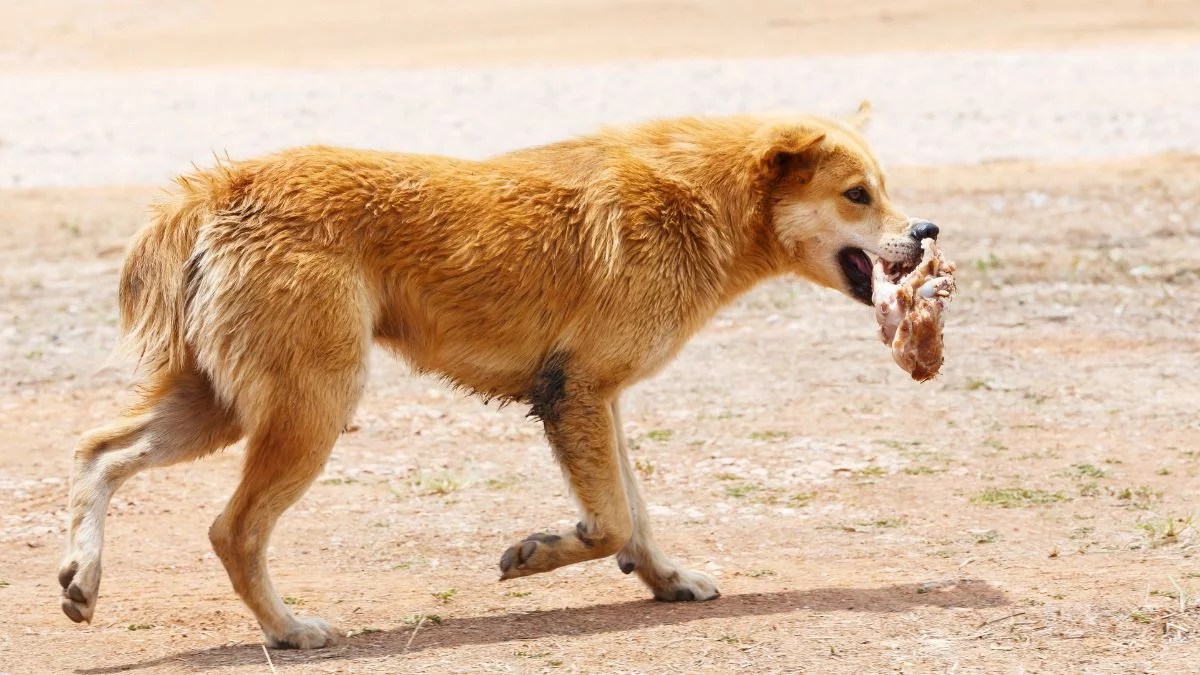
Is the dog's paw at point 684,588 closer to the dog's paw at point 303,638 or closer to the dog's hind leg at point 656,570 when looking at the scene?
the dog's hind leg at point 656,570

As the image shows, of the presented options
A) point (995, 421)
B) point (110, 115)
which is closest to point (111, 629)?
point (995, 421)

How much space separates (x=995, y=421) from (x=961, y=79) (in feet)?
58.9

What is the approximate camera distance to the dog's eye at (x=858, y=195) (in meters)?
6.48

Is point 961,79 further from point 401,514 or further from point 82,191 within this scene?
point 401,514

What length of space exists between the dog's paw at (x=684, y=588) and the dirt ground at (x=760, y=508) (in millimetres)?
66

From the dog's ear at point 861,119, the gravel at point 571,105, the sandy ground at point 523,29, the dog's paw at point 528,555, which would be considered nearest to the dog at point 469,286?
the dog's paw at point 528,555

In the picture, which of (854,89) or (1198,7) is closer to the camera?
(854,89)

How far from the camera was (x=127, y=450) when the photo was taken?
583 centimetres

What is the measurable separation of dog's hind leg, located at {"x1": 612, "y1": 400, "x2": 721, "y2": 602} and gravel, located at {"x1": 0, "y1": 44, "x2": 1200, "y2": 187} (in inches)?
520

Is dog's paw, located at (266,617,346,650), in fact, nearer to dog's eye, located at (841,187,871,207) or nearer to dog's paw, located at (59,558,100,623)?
dog's paw, located at (59,558,100,623)

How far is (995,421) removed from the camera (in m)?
8.99

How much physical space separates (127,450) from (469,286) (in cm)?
142

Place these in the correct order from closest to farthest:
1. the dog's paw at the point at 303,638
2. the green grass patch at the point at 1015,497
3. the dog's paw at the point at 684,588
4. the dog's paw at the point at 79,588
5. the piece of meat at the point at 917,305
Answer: the dog's paw at the point at 79,588 < the dog's paw at the point at 303,638 < the piece of meat at the point at 917,305 < the dog's paw at the point at 684,588 < the green grass patch at the point at 1015,497

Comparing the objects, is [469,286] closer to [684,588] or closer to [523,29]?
[684,588]
